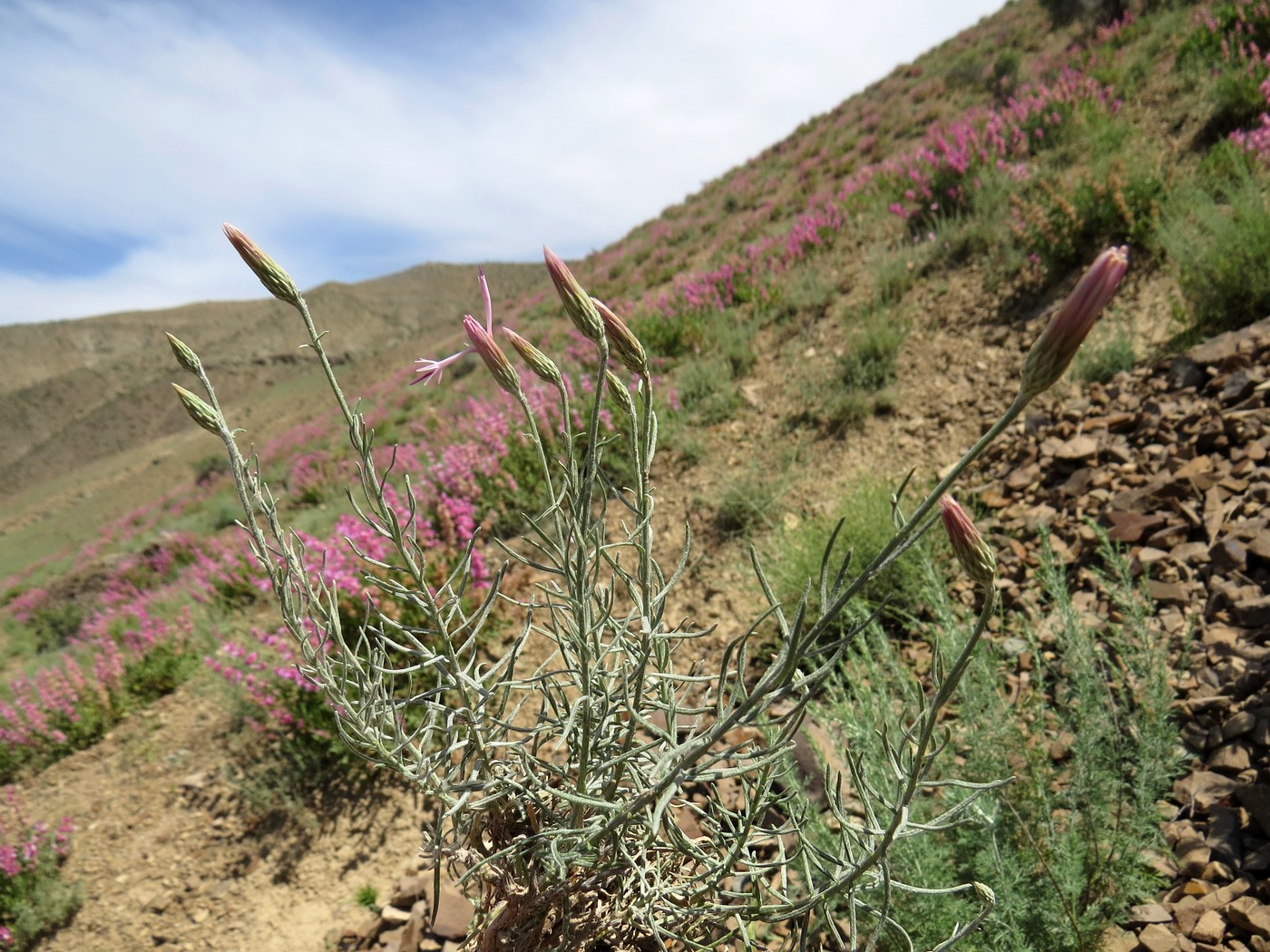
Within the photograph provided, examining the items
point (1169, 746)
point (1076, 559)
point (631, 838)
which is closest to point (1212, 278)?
point (1076, 559)

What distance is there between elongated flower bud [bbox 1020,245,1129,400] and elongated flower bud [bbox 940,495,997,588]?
5.9 inches

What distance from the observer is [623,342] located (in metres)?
0.88

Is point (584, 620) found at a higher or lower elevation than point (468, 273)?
lower

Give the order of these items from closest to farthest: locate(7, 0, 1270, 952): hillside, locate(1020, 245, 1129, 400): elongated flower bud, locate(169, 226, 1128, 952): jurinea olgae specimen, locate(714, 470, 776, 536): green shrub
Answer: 1. locate(1020, 245, 1129, 400): elongated flower bud
2. locate(169, 226, 1128, 952): jurinea olgae specimen
3. locate(7, 0, 1270, 952): hillside
4. locate(714, 470, 776, 536): green shrub

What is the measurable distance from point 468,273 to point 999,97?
4705cm

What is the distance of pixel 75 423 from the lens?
1506 inches

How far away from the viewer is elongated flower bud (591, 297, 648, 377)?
825mm

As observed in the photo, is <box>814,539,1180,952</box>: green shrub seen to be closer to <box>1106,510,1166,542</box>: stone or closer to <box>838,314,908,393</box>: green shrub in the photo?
<box>1106,510,1166,542</box>: stone

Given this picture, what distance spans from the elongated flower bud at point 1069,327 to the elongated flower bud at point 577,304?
474mm

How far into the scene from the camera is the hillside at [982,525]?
1.65m

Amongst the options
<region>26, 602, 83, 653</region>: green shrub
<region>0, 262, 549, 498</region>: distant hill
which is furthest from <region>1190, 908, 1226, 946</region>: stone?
<region>0, 262, 549, 498</region>: distant hill

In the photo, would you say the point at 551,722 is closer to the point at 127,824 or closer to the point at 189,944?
the point at 189,944

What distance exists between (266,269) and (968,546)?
3.46ft

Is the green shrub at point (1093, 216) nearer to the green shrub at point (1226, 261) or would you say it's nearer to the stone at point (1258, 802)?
the green shrub at point (1226, 261)
